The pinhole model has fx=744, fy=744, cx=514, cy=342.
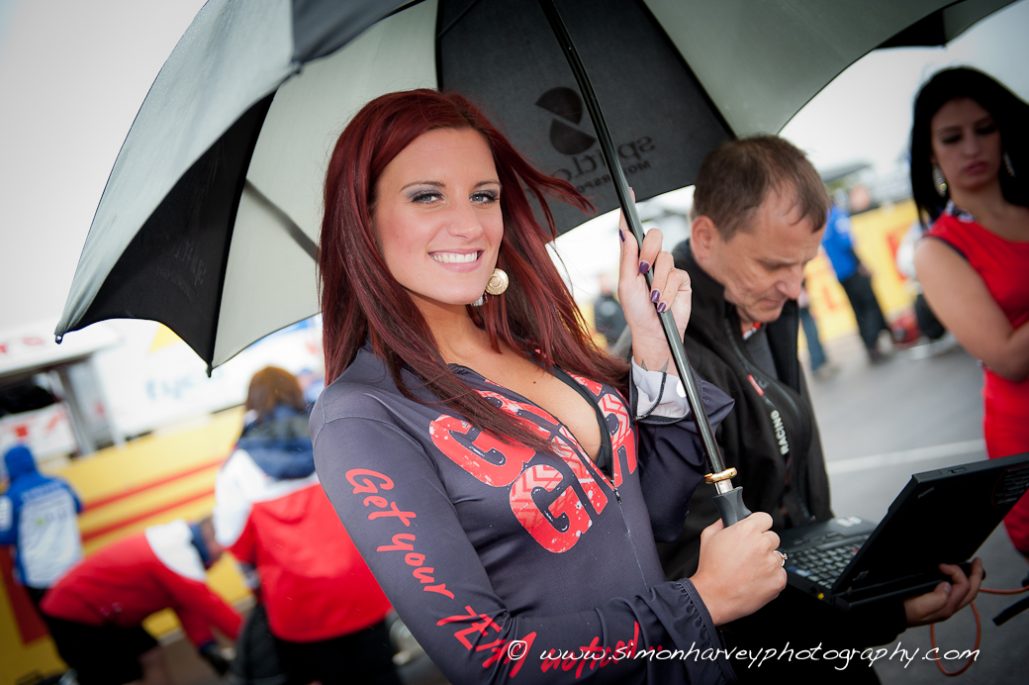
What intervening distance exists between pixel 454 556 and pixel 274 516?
225 cm

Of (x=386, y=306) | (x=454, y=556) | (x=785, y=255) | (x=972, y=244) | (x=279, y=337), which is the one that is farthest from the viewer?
(x=279, y=337)

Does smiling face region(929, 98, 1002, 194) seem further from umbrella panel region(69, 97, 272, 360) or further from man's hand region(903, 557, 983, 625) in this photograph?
umbrella panel region(69, 97, 272, 360)

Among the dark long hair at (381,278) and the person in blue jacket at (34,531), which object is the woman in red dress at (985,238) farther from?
the person in blue jacket at (34,531)

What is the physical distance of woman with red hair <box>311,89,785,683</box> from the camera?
1118 millimetres

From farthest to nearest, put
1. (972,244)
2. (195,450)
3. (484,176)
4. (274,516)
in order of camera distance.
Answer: (195,450) → (274,516) → (972,244) → (484,176)

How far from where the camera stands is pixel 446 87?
1.79m

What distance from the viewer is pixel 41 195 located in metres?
3.16

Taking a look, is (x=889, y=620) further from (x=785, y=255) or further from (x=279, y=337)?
(x=279, y=337)

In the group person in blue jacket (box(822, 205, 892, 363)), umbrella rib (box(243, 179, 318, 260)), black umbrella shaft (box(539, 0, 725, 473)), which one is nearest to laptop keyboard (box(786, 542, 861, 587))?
black umbrella shaft (box(539, 0, 725, 473))

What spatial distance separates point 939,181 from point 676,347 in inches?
62.0

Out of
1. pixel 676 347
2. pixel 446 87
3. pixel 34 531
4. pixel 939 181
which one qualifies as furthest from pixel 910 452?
pixel 34 531

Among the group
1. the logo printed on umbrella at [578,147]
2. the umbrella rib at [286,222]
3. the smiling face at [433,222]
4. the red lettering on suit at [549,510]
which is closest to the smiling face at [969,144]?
the logo printed on umbrella at [578,147]

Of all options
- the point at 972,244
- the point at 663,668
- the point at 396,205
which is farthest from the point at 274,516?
the point at 972,244

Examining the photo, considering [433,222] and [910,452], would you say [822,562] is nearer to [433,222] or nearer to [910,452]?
[433,222]
